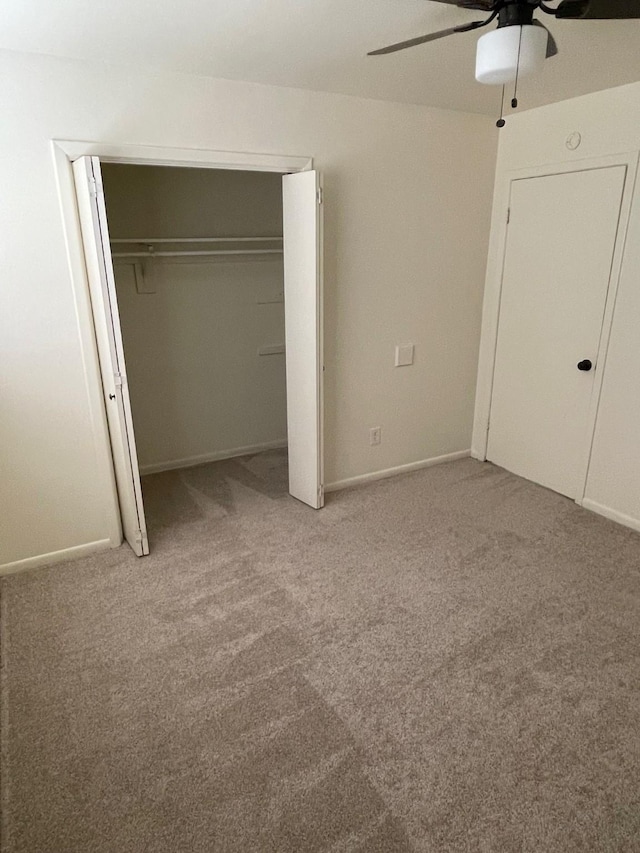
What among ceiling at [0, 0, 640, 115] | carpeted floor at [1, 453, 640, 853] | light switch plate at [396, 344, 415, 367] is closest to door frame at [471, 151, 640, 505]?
ceiling at [0, 0, 640, 115]

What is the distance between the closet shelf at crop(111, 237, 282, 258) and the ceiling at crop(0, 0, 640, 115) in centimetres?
124

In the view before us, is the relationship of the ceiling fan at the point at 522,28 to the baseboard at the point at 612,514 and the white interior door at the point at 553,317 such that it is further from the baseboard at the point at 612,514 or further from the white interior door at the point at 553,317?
the baseboard at the point at 612,514

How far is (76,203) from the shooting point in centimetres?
259

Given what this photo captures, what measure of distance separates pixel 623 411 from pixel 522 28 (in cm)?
228

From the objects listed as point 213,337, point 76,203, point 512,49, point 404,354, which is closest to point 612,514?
point 404,354

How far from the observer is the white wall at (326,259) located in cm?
252

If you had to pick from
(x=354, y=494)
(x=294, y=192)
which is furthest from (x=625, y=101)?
(x=354, y=494)

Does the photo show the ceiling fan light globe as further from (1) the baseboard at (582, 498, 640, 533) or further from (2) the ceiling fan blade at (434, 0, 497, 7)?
(1) the baseboard at (582, 498, 640, 533)

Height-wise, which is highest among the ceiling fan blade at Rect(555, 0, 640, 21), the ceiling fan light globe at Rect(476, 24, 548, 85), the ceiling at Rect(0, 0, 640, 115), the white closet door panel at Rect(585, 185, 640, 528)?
the ceiling at Rect(0, 0, 640, 115)

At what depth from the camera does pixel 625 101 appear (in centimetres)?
299

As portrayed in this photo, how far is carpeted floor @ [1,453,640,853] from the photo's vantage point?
1646mm

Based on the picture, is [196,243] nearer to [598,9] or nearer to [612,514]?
[598,9]

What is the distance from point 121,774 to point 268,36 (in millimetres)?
2859

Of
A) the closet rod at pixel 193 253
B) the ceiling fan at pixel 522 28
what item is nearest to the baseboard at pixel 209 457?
the closet rod at pixel 193 253
